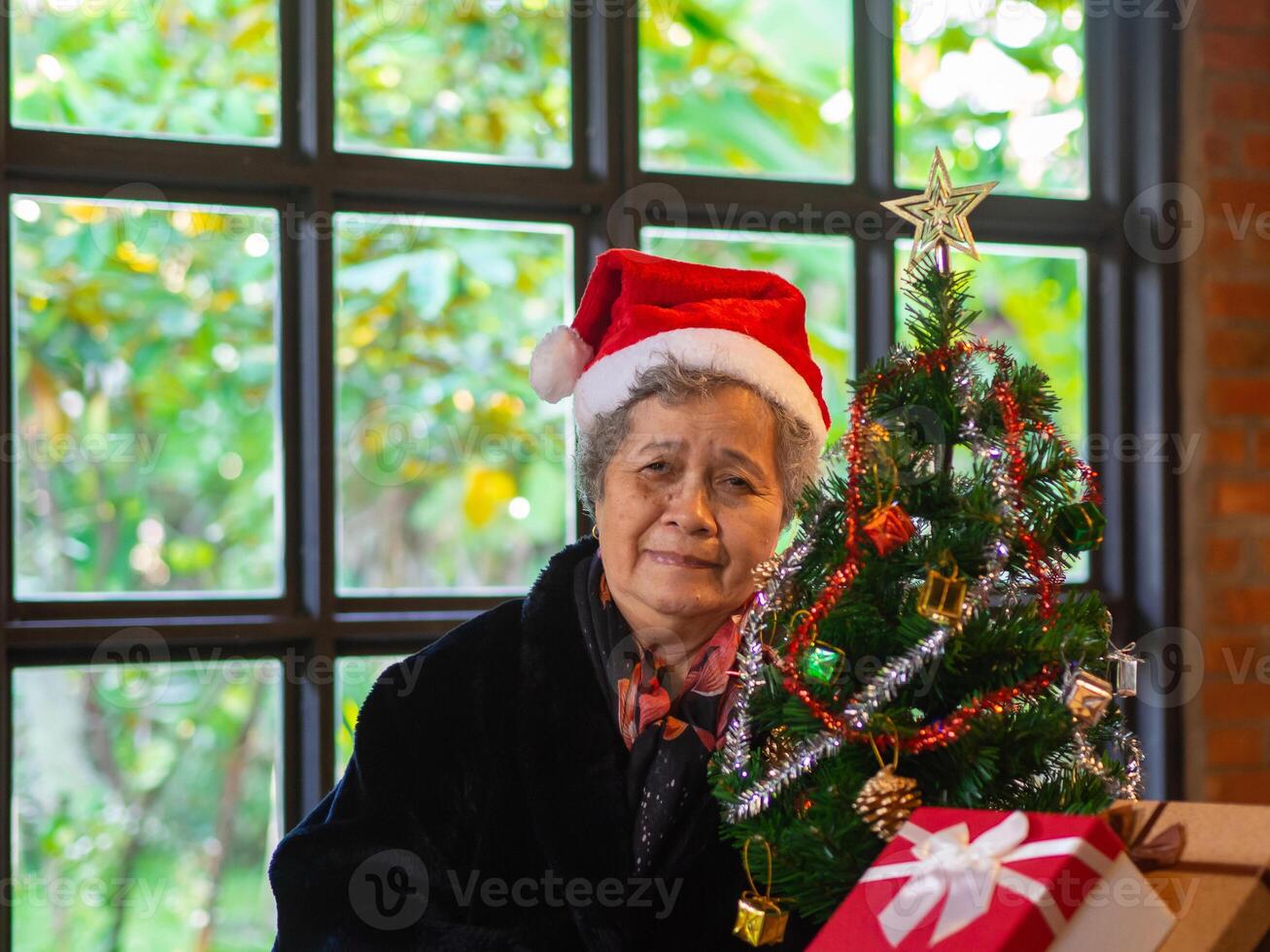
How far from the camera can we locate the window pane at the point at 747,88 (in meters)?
2.59

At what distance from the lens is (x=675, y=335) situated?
1.58m

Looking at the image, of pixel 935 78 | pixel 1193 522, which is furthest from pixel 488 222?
pixel 1193 522

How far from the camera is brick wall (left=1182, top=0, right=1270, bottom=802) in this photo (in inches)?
104

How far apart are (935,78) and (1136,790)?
1857 mm

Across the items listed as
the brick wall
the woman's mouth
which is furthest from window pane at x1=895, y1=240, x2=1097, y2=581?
the woman's mouth

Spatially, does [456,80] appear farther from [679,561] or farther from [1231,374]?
[1231,374]

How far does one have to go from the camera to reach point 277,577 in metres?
2.43

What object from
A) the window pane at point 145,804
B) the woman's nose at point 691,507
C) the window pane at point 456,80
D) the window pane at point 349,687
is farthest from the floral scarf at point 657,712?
Answer: the window pane at point 456,80

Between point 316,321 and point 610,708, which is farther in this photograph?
point 316,321

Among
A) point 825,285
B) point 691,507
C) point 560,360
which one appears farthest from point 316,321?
point 691,507

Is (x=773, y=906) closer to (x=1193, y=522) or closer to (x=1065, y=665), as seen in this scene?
(x=1065, y=665)

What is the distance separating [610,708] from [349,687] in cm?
104

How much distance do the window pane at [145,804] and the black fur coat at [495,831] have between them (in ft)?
2.94

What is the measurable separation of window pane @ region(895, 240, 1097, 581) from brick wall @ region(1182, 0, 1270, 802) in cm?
23
